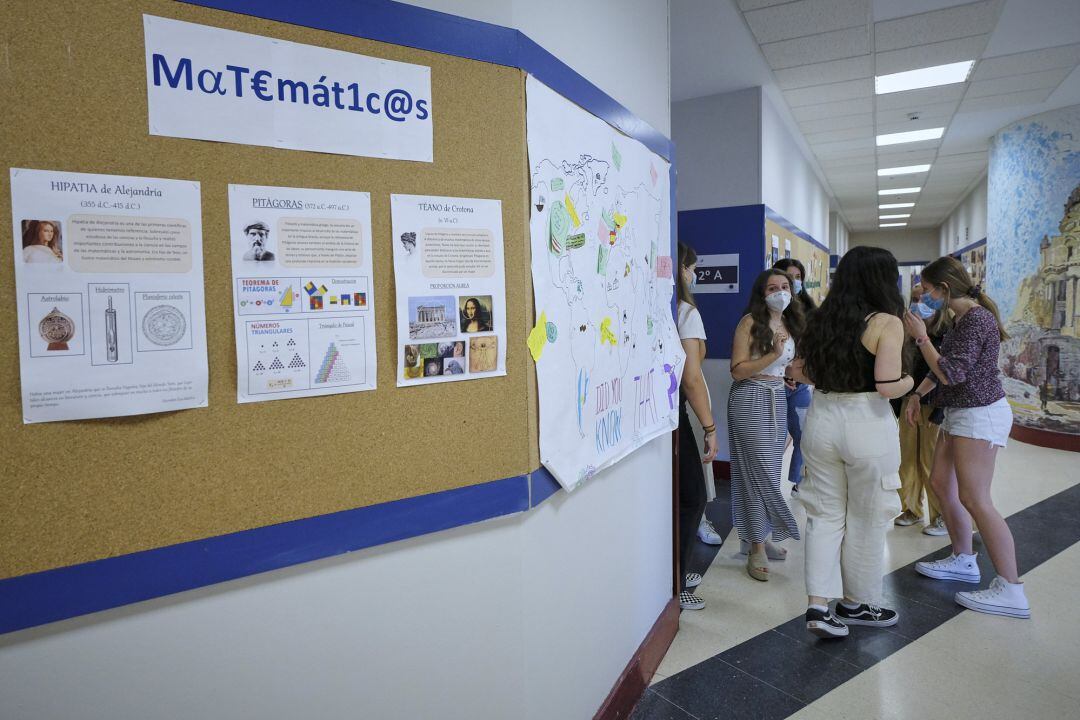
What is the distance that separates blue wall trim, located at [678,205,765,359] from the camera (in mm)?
4996

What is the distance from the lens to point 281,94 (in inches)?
46.4

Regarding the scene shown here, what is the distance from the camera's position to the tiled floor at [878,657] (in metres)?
2.19

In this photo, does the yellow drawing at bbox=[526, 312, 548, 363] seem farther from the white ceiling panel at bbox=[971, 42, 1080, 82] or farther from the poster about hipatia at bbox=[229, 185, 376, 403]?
the white ceiling panel at bbox=[971, 42, 1080, 82]

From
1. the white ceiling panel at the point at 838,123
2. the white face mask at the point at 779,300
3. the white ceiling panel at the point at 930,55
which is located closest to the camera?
the white face mask at the point at 779,300

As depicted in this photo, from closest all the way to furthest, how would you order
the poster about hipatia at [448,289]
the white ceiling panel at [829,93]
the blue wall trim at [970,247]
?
1. the poster about hipatia at [448,289]
2. the white ceiling panel at [829,93]
3. the blue wall trim at [970,247]

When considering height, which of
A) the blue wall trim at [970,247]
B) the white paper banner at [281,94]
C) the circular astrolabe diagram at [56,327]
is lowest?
the circular astrolabe diagram at [56,327]

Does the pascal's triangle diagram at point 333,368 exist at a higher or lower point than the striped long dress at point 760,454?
higher

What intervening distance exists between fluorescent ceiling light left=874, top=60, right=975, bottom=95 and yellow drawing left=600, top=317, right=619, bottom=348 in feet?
14.5

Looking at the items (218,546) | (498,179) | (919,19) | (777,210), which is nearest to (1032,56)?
(919,19)

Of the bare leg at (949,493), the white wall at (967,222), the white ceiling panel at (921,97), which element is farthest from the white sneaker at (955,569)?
the white wall at (967,222)

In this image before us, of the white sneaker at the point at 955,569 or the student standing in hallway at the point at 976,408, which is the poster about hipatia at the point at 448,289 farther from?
the white sneaker at the point at 955,569

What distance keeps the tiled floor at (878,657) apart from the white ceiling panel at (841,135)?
4655mm

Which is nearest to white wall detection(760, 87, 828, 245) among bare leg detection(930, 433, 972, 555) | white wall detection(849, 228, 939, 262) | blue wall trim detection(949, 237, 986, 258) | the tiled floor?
bare leg detection(930, 433, 972, 555)

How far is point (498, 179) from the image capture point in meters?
1.46
